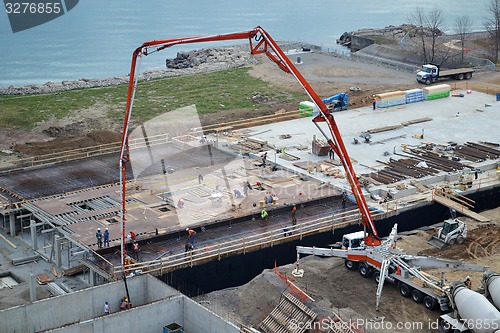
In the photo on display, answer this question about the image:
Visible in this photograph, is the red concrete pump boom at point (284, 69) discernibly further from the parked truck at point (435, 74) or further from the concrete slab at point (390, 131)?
the parked truck at point (435, 74)

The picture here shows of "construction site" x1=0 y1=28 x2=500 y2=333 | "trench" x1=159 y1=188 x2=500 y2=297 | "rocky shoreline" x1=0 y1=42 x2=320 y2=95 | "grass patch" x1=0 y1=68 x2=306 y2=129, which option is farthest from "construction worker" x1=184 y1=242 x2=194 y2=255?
"rocky shoreline" x1=0 y1=42 x2=320 y2=95

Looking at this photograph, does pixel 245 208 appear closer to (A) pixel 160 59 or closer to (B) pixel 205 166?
(B) pixel 205 166

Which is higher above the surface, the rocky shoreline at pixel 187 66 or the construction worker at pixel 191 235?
the construction worker at pixel 191 235

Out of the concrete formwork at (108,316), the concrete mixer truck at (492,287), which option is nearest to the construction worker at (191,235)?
the concrete formwork at (108,316)

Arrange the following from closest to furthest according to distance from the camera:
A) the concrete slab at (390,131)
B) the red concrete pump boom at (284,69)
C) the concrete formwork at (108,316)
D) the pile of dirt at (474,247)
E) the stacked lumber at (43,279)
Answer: the concrete formwork at (108,316)
the red concrete pump boom at (284,69)
the stacked lumber at (43,279)
the pile of dirt at (474,247)
the concrete slab at (390,131)

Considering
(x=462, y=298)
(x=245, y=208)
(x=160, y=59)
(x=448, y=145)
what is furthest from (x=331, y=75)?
(x=160, y=59)

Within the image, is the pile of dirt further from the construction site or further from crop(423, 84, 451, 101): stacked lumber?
crop(423, 84, 451, 101): stacked lumber

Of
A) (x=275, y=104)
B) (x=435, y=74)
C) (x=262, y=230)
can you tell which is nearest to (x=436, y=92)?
(x=435, y=74)
